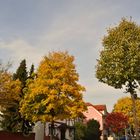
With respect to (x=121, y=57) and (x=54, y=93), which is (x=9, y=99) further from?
(x=121, y=57)

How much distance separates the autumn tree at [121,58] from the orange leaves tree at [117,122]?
51.1 metres

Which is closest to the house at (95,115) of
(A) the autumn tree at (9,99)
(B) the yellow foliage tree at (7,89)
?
(A) the autumn tree at (9,99)

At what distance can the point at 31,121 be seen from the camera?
45875 mm

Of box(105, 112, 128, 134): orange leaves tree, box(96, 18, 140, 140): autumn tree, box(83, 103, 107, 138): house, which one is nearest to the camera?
box(96, 18, 140, 140): autumn tree

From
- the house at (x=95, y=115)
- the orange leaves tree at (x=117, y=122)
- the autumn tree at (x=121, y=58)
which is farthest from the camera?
the house at (x=95, y=115)

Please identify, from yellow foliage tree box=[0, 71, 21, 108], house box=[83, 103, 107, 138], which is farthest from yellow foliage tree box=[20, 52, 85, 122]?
house box=[83, 103, 107, 138]

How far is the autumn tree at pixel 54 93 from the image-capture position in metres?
41.9

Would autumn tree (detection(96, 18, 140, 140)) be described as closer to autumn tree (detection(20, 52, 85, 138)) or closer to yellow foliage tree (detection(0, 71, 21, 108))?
autumn tree (detection(20, 52, 85, 138))

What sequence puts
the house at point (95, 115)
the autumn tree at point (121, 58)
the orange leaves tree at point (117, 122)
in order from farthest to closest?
the house at point (95, 115)
the orange leaves tree at point (117, 122)
the autumn tree at point (121, 58)

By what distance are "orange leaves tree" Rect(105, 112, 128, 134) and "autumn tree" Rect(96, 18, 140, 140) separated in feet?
168

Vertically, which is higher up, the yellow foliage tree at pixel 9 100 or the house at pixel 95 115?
the house at pixel 95 115

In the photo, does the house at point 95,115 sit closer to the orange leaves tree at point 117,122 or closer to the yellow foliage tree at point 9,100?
the orange leaves tree at point 117,122

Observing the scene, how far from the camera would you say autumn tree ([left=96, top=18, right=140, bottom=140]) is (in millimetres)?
37938

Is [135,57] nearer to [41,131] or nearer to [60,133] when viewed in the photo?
[41,131]
